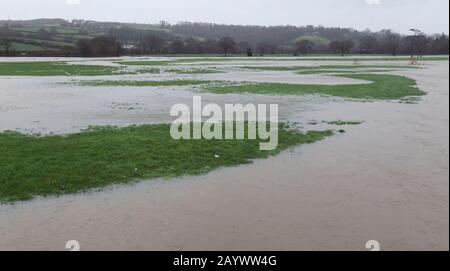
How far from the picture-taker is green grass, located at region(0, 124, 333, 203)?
482 inches

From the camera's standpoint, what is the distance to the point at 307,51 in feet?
609

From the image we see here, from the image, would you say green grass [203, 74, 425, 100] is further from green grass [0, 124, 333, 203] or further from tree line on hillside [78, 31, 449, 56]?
tree line on hillside [78, 31, 449, 56]

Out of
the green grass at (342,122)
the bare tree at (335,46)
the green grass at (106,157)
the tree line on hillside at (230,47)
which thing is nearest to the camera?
the green grass at (106,157)

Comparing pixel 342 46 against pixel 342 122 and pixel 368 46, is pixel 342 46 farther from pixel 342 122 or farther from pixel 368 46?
pixel 342 122

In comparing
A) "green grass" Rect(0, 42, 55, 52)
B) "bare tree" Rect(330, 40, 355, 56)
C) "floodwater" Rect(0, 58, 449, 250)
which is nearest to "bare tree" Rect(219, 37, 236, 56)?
"bare tree" Rect(330, 40, 355, 56)

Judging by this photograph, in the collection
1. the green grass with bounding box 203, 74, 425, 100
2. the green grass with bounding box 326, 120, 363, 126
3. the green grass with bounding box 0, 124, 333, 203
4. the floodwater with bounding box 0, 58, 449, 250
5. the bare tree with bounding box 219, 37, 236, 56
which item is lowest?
the floodwater with bounding box 0, 58, 449, 250

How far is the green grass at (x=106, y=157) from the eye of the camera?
12.2 m

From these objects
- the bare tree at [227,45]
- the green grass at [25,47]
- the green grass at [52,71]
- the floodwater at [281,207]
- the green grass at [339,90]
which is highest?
the bare tree at [227,45]

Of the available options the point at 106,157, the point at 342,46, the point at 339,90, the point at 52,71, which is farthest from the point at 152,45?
the point at 106,157

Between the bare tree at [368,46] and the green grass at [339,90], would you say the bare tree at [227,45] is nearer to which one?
the bare tree at [368,46]

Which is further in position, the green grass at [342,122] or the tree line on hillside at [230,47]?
the tree line on hillside at [230,47]

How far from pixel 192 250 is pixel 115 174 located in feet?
17.6

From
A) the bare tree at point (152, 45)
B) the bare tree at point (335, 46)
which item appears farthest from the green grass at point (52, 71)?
the bare tree at point (335, 46)
